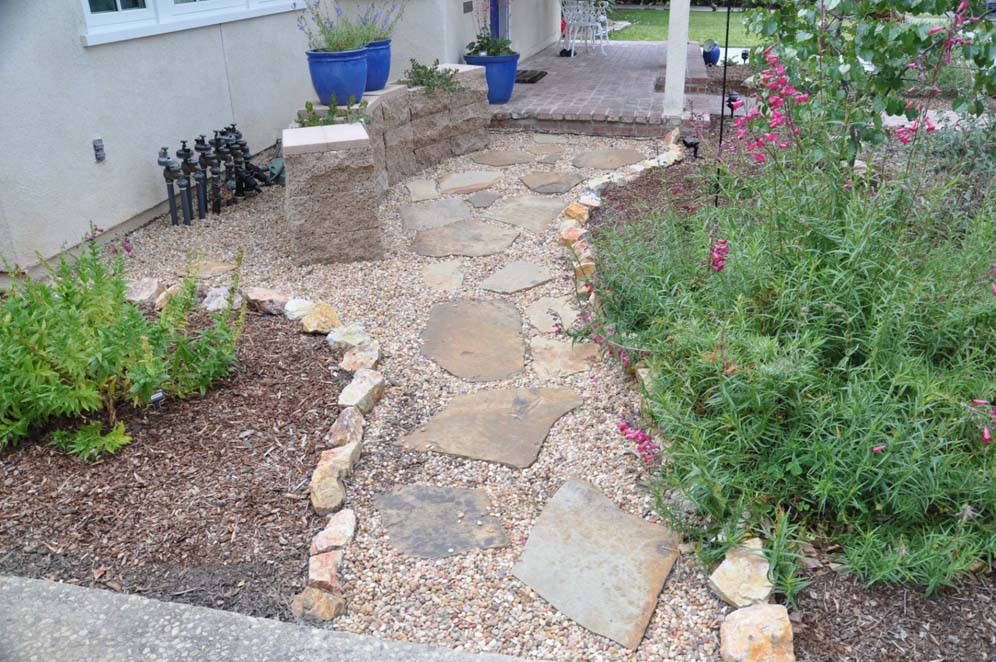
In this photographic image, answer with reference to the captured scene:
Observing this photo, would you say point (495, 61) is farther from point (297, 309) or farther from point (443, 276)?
point (297, 309)

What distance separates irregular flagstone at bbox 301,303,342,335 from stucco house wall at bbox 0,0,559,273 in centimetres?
134

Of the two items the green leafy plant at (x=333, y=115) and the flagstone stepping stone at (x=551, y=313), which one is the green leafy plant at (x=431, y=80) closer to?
the green leafy plant at (x=333, y=115)

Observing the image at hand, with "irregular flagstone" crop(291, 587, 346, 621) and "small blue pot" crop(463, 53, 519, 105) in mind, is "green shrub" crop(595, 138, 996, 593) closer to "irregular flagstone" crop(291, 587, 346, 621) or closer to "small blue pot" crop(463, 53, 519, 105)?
"irregular flagstone" crop(291, 587, 346, 621)

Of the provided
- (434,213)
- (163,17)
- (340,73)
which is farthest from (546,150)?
(163,17)

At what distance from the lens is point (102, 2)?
450cm

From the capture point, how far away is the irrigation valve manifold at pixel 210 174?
4.88m

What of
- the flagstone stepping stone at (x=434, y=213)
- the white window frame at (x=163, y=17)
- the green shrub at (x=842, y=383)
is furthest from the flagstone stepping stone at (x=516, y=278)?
the white window frame at (x=163, y=17)

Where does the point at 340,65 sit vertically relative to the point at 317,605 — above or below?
above

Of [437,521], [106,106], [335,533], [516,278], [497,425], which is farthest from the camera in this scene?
[106,106]

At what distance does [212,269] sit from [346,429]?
1991 millimetres

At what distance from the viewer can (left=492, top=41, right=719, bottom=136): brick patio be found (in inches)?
272

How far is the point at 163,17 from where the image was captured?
4.97 metres

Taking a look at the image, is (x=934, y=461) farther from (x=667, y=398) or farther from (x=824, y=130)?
(x=824, y=130)

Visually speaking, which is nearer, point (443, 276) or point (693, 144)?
point (443, 276)
